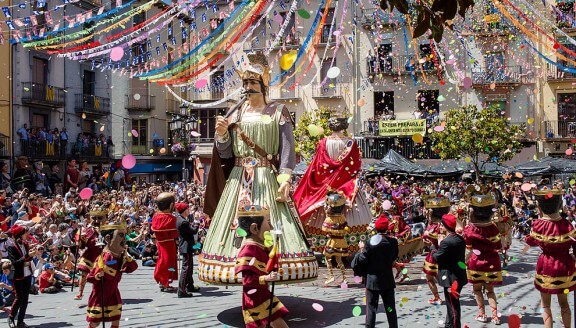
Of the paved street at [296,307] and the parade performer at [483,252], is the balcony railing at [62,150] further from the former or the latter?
the parade performer at [483,252]

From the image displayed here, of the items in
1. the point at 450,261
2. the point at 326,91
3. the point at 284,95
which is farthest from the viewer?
the point at 284,95

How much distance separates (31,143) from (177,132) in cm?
1171

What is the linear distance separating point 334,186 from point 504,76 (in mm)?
20686

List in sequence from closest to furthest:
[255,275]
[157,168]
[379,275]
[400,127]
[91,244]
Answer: [255,275] → [379,275] → [91,244] → [400,127] → [157,168]

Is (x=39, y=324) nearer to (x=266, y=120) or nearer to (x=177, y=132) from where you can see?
(x=266, y=120)

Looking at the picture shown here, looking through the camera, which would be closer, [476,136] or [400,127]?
[476,136]

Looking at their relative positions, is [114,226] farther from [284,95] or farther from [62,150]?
[284,95]

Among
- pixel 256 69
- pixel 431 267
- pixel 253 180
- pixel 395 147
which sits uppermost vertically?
pixel 256 69

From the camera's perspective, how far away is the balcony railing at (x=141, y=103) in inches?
1346

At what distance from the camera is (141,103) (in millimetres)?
34562

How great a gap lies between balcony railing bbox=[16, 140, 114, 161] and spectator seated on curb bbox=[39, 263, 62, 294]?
15.2 meters

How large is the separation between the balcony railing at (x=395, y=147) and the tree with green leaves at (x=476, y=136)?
5298 mm

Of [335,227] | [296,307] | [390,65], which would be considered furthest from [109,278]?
[390,65]

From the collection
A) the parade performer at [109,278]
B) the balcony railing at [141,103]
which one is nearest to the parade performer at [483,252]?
the parade performer at [109,278]
